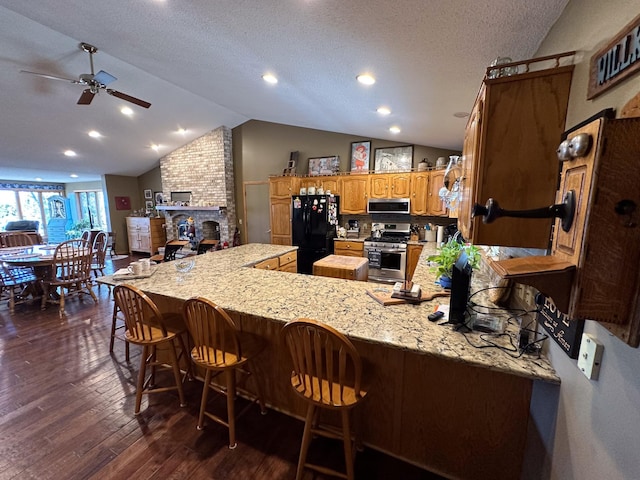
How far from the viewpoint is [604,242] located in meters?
0.63

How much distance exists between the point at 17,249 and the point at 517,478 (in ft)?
23.1

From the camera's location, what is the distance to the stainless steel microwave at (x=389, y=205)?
4.77 m

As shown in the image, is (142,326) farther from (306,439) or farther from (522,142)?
(522,142)

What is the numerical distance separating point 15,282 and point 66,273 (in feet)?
1.92

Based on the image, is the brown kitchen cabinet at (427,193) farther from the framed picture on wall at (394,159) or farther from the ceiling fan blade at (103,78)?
the ceiling fan blade at (103,78)

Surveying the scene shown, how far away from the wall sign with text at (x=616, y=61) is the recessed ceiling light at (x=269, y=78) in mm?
2610

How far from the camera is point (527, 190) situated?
1.02 metres

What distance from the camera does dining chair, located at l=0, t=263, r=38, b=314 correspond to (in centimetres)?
384

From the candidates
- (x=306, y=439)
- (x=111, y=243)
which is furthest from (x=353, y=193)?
(x=111, y=243)

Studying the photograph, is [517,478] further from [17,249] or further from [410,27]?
[17,249]

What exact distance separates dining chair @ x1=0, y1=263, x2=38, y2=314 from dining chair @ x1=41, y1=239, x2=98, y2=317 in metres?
0.23

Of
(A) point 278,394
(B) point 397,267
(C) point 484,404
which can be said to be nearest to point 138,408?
(A) point 278,394

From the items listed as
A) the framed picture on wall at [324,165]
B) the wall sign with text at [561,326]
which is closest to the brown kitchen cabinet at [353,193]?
the framed picture on wall at [324,165]

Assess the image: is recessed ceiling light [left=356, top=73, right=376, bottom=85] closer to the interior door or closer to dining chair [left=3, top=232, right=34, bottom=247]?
the interior door
